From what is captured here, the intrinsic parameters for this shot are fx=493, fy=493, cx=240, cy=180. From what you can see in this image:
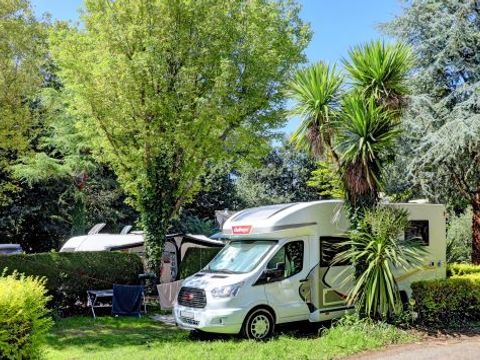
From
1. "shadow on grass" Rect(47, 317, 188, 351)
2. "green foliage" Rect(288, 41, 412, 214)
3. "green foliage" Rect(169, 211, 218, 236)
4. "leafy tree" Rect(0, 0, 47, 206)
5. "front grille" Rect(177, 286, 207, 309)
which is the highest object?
"leafy tree" Rect(0, 0, 47, 206)

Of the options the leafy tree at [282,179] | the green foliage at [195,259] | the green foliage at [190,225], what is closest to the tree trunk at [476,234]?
the green foliage at [195,259]

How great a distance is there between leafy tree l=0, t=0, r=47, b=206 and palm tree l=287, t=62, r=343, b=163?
A: 25.4 ft

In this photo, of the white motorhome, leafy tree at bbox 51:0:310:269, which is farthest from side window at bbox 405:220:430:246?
leafy tree at bbox 51:0:310:269

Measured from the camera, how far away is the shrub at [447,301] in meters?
10.1

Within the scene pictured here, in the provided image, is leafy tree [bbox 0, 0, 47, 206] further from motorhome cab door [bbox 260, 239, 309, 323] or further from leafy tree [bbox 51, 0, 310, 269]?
motorhome cab door [bbox 260, 239, 309, 323]

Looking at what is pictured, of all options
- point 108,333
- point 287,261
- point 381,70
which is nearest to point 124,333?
point 108,333

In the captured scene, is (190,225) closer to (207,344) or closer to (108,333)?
(108,333)

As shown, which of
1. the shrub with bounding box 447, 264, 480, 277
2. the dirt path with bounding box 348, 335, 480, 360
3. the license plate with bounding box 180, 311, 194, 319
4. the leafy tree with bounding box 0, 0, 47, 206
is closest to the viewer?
the dirt path with bounding box 348, 335, 480, 360

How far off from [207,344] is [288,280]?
2.14 meters

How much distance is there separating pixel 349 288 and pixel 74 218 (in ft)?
66.7

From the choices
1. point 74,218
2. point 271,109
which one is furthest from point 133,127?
point 74,218

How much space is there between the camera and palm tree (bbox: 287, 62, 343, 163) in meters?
10.3

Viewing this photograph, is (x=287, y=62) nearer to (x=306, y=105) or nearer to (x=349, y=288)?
(x=306, y=105)

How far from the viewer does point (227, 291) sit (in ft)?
30.8
